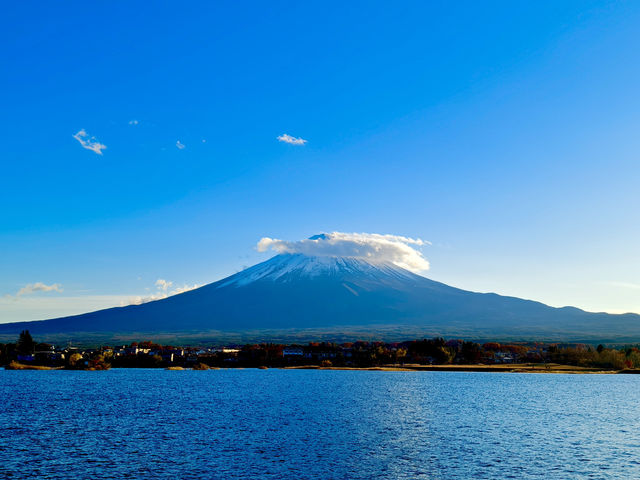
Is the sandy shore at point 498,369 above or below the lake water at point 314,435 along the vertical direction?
below

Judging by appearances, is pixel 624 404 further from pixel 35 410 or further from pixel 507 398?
pixel 35 410

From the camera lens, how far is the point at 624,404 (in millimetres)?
92625

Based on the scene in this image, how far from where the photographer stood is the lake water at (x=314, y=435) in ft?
138

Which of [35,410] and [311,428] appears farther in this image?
[35,410]

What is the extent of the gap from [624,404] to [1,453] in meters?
86.8

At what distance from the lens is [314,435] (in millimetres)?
57062

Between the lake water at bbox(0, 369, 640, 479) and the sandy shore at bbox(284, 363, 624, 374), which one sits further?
the sandy shore at bbox(284, 363, 624, 374)

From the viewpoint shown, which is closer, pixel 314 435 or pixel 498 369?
pixel 314 435

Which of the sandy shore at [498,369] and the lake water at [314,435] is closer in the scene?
the lake water at [314,435]

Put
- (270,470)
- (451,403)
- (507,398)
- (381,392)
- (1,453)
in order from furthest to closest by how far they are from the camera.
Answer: (381,392) < (507,398) < (451,403) < (1,453) < (270,470)

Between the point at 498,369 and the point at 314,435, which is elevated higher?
the point at 314,435

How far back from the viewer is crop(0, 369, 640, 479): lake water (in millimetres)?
41938

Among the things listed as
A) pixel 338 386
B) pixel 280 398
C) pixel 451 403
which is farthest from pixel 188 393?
pixel 451 403

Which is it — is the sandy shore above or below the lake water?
below
